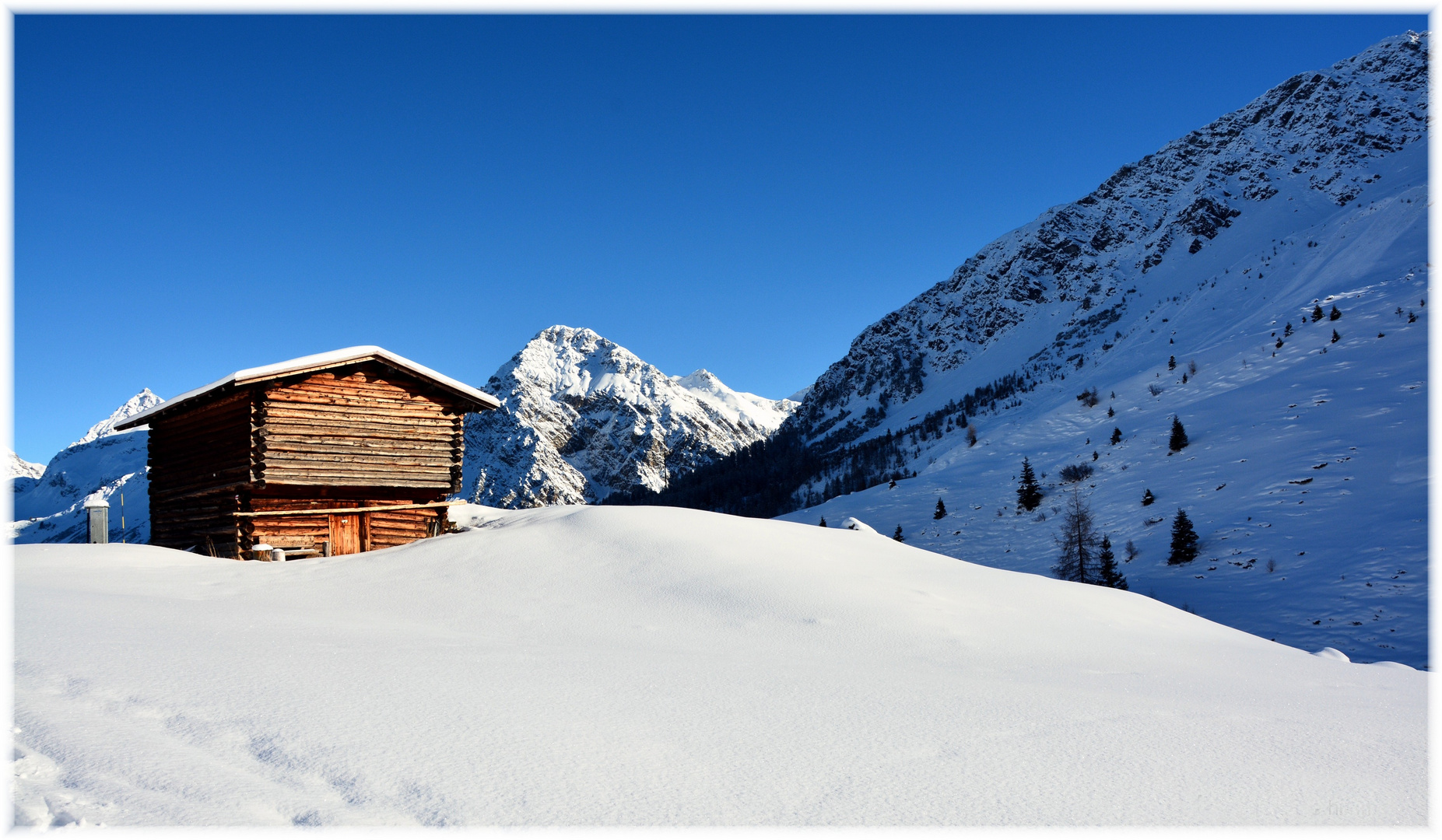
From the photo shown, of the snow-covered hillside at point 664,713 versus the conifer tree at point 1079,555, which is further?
the conifer tree at point 1079,555

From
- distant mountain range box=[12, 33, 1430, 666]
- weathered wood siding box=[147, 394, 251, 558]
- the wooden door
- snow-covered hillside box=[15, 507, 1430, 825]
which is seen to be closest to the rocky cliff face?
distant mountain range box=[12, 33, 1430, 666]

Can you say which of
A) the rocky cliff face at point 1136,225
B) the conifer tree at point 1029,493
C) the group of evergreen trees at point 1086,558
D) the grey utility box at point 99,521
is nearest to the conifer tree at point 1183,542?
the group of evergreen trees at point 1086,558

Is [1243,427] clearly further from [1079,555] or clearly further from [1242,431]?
[1079,555]

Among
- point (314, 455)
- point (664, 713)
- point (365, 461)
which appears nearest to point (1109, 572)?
point (365, 461)

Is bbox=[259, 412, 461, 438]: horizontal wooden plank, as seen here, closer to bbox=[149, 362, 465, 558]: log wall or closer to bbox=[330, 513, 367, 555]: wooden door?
bbox=[149, 362, 465, 558]: log wall

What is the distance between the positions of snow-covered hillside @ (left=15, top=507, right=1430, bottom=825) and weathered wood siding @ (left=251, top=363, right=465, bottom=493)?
5910mm

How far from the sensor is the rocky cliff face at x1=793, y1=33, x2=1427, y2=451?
5025 inches

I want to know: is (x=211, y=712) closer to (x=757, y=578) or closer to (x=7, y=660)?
(x=7, y=660)

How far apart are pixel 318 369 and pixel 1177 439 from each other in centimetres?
3784

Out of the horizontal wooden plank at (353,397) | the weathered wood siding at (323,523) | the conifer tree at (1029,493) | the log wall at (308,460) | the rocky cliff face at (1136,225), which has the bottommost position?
the conifer tree at (1029,493)

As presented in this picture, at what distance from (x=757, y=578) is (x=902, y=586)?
2.15 metres

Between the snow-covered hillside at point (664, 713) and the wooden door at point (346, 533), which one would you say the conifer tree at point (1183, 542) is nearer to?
the snow-covered hillside at point (664, 713)

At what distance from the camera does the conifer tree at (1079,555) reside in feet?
93.6

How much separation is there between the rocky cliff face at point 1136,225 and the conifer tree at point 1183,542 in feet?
222
